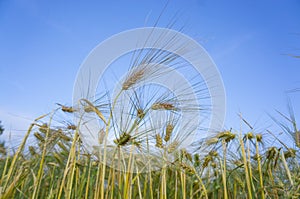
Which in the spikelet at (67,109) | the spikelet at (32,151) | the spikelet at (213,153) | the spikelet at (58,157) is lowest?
the spikelet at (58,157)

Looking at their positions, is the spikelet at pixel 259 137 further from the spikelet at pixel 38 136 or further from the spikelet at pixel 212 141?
the spikelet at pixel 38 136

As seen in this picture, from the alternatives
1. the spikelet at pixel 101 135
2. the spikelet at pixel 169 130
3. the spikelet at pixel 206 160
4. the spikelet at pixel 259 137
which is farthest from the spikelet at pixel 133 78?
the spikelet at pixel 259 137

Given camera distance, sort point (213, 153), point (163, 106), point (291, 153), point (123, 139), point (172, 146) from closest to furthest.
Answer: point (123, 139) < point (163, 106) < point (291, 153) < point (172, 146) < point (213, 153)

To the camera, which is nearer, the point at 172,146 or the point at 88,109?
the point at 88,109

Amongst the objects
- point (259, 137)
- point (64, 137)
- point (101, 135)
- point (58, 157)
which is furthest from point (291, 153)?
point (58, 157)

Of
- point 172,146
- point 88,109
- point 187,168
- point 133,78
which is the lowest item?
point 187,168

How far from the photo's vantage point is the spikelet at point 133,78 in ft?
3.59

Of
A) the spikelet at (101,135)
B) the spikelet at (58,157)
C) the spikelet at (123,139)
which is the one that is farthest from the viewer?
the spikelet at (58,157)

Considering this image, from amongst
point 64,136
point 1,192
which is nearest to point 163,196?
Result: point 64,136

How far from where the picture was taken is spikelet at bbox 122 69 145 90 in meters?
1.10

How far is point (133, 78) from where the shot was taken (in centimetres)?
110

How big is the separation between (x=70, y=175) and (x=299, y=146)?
1.12 meters

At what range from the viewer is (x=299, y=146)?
4.41 feet

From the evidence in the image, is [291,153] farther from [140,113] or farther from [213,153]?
[140,113]
